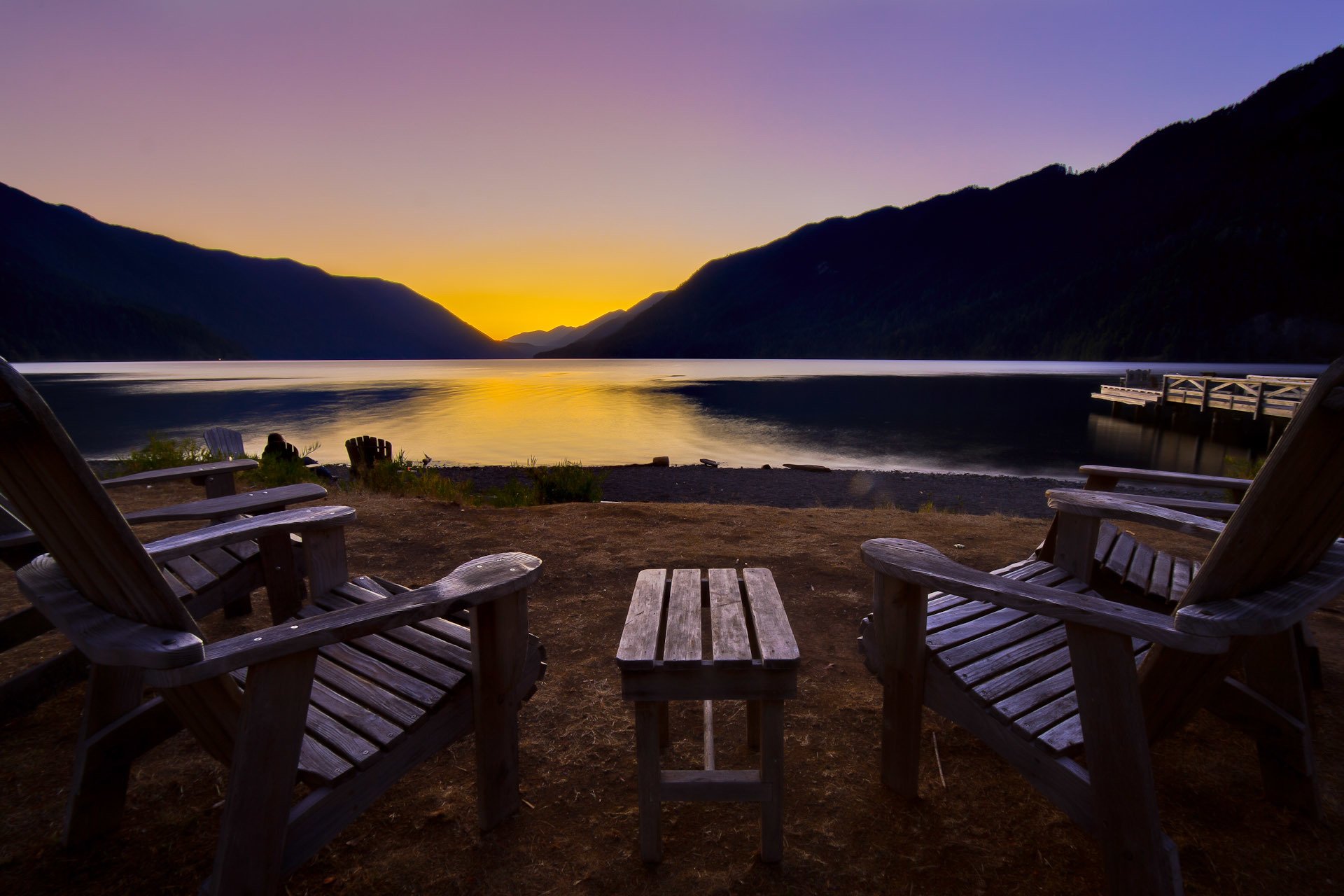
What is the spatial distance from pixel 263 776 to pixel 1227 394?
124 feet

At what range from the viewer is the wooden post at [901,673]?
2.06 meters

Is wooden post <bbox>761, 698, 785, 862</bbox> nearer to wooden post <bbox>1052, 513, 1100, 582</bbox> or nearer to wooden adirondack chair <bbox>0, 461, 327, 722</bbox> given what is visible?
wooden post <bbox>1052, 513, 1100, 582</bbox>

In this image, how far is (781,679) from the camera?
1.82 m

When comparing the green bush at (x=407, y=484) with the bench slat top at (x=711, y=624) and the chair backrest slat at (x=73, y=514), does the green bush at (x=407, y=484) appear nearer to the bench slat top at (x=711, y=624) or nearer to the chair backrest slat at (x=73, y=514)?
the bench slat top at (x=711, y=624)

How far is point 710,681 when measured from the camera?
1.82 metres

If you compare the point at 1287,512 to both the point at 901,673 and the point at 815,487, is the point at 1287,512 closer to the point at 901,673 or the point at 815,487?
the point at 901,673

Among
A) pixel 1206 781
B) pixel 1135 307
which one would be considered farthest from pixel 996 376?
pixel 1206 781

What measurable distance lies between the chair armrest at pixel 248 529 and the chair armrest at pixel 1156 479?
11.4 feet

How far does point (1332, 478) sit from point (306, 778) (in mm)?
2432

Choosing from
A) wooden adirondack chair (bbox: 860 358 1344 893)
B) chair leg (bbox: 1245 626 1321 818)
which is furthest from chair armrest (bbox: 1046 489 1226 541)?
chair leg (bbox: 1245 626 1321 818)

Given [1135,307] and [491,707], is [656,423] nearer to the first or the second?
[491,707]

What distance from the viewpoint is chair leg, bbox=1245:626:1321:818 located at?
2115mm

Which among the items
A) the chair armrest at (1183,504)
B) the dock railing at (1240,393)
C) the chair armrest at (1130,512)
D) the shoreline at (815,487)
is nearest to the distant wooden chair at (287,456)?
the shoreline at (815,487)

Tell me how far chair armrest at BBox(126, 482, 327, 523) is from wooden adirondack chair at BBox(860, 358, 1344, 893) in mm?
2610
